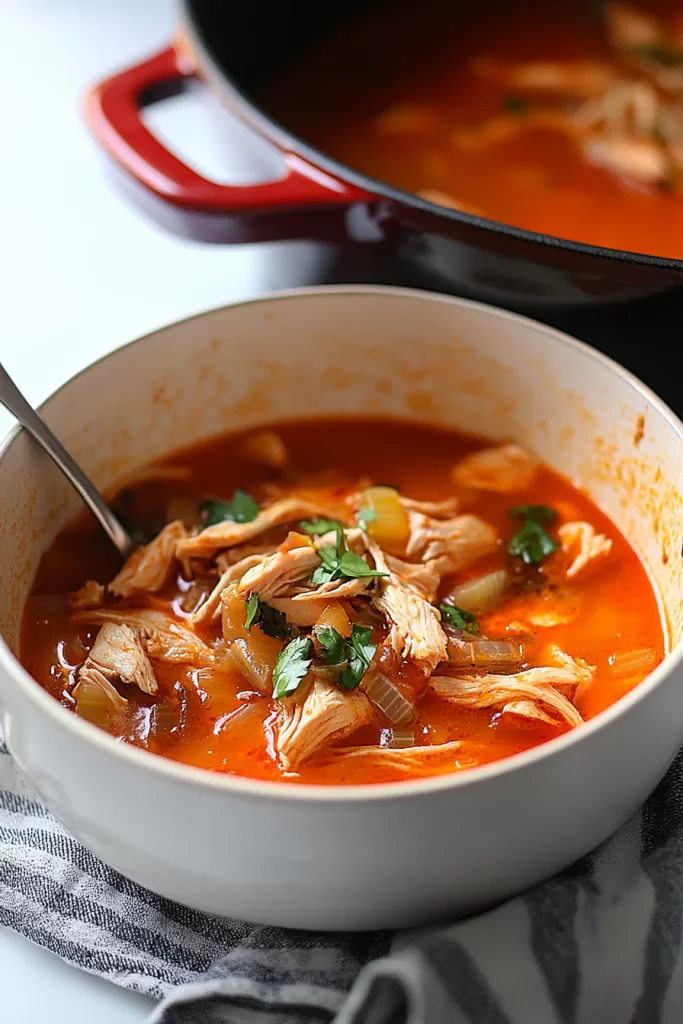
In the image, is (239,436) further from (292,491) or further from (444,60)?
(444,60)

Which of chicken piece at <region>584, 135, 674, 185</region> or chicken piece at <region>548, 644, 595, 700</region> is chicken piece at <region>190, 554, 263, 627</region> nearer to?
chicken piece at <region>548, 644, 595, 700</region>

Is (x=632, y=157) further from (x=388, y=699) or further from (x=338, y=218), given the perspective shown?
(x=388, y=699)

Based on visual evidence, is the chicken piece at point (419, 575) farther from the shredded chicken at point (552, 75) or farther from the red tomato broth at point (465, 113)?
the shredded chicken at point (552, 75)

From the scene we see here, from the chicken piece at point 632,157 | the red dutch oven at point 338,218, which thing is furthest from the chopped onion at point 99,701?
the chicken piece at point 632,157

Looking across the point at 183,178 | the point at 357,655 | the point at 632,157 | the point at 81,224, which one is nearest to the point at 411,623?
the point at 357,655

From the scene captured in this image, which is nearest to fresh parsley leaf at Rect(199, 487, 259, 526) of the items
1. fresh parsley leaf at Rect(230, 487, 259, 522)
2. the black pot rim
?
fresh parsley leaf at Rect(230, 487, 259, 522)

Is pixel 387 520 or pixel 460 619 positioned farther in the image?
pixel 387 520

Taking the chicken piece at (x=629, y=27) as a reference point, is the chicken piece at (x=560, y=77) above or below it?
above
